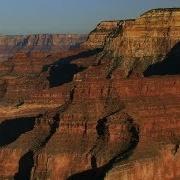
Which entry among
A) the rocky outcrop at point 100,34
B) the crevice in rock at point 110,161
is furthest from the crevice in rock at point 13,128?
the rocky outcrop at point 100,34

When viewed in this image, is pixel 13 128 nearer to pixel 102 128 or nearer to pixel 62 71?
pixel 102 128

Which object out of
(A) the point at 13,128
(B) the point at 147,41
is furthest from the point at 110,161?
(B) the point at 147,41

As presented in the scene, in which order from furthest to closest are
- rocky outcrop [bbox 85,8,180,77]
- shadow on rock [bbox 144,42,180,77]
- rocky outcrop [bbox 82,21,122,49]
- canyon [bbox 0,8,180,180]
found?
rocky outcrop [bbox 82,21,122,49] → rocky outcrop [bbox 85,8,180,77] → shadow on rock [bbox 144,42,180,77] → canyon [bbox 0,8,180,180]

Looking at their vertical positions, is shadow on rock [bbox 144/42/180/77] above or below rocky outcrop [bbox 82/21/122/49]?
below

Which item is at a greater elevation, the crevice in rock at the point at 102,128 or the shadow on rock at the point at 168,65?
the shadow on rock at the point at 168,65

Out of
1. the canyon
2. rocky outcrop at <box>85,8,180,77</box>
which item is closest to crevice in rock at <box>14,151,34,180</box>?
the canyon

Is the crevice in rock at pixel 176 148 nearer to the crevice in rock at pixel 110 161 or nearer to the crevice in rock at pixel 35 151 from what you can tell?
the crevice in rock at pixel 110 161

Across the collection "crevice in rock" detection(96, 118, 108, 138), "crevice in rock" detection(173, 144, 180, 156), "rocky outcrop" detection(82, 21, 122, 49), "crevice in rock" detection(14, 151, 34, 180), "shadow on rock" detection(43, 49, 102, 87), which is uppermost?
"rocky outcrop" detection(82, 21, 122, 49)

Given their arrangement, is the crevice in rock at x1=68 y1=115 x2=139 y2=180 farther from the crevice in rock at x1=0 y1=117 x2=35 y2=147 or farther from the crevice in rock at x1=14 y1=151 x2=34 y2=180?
the crevice in rock at x1=0 y1=117 x2=35 y2=147
